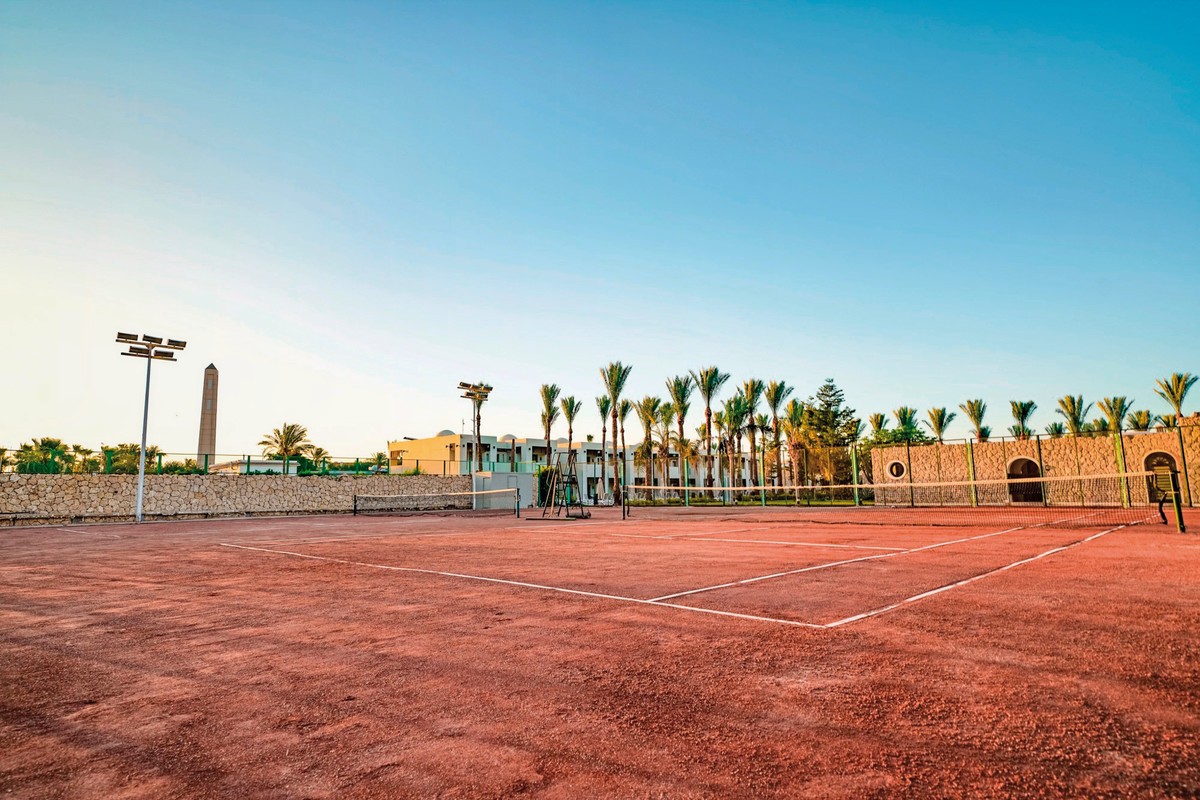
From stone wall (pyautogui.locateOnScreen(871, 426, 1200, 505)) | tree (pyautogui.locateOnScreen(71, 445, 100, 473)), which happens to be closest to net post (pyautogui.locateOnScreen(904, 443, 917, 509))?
stone wall (pyautogui.locateOnScreen(871, 426, 1200, 505))

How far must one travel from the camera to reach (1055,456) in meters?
A: 32.5

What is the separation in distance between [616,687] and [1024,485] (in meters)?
39.9

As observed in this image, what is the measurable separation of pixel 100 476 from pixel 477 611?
36.8 m

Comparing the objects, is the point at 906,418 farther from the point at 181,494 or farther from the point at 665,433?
the point at 181,494

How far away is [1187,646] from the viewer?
4.44m

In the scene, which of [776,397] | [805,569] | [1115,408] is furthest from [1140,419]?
[805,569]

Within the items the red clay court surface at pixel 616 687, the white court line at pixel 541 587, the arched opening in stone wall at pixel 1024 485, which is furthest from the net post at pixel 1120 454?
the white court line at pixel 541 587

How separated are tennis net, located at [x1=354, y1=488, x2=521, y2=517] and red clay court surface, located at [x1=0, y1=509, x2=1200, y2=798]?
112 ft

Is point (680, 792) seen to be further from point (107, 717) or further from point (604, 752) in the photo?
point (107, 717)

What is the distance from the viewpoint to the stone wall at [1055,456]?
2766 cm

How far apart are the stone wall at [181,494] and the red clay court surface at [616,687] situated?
1215 inches

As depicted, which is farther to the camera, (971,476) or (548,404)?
(548,404)

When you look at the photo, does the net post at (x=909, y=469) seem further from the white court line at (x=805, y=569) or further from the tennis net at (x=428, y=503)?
the white court line at (x=805, y=569)

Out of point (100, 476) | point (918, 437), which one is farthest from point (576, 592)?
point (918, 437)
